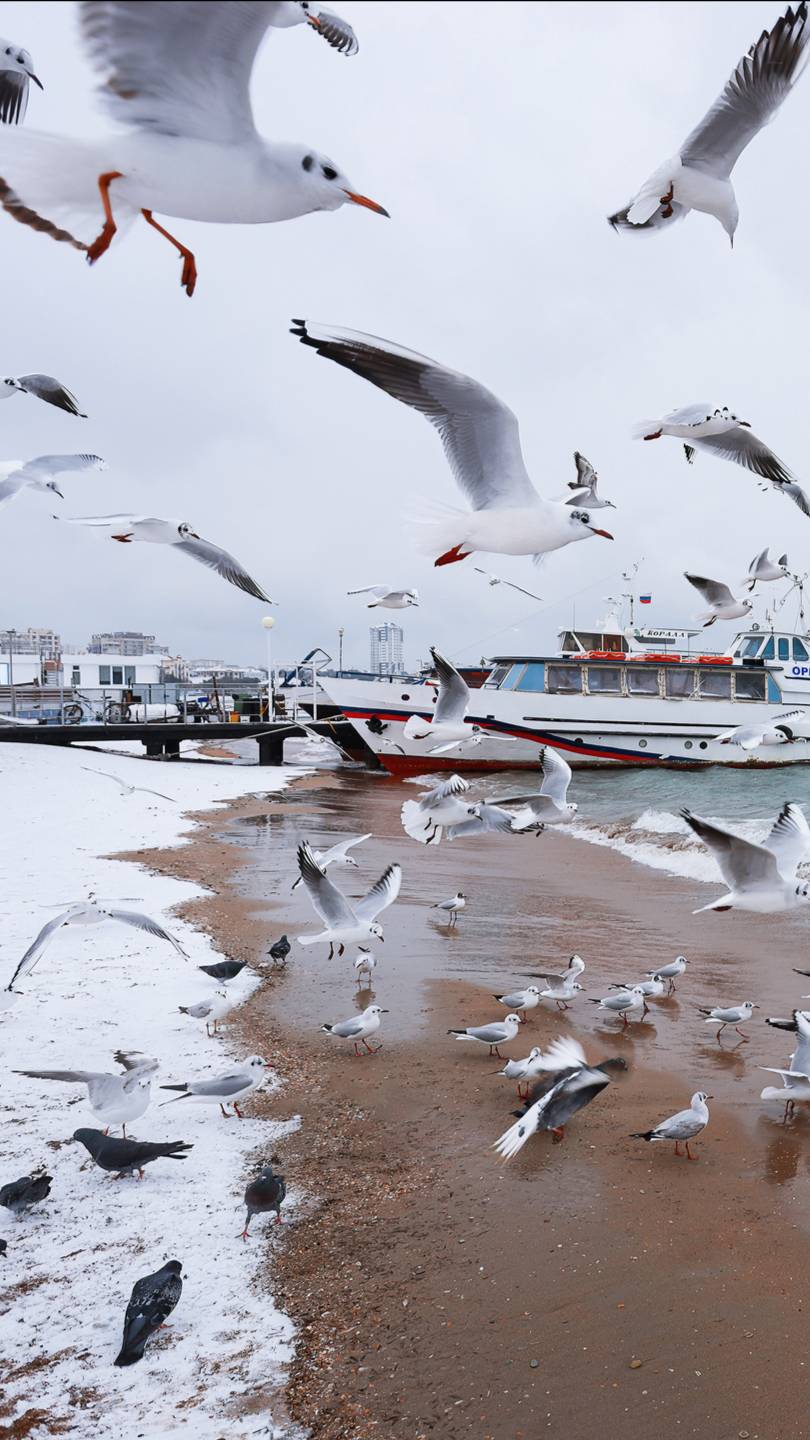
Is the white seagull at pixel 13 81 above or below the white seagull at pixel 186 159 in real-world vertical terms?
above

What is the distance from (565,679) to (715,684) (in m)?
4.57

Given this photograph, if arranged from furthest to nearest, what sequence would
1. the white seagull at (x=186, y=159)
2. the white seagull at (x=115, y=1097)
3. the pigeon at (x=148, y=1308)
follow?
the white seagull at (x=115, y=1097), the pigeon at (x=148, y=1308), the white seagull at (x=186, y=159)

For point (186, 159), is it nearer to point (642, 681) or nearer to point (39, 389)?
point (39, 389)

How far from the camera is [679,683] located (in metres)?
26.2

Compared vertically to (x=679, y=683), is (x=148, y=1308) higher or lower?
lower

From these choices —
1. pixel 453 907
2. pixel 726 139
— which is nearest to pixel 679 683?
pixel 453 907

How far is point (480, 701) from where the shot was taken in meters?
25.6

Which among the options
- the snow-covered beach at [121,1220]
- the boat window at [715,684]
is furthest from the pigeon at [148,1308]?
the boat window at [715,684]

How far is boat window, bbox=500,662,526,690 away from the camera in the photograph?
25891mm

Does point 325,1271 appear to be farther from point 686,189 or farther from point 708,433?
point 686,189

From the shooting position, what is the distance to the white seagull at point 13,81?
158 centimetres

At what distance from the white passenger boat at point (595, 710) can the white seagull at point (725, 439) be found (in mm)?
22011

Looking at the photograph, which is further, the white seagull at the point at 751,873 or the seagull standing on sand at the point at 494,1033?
the seagull standing on sand at the point at 494,1033

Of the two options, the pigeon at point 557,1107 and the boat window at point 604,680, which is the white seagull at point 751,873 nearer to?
the pigeon at point 557,1107
